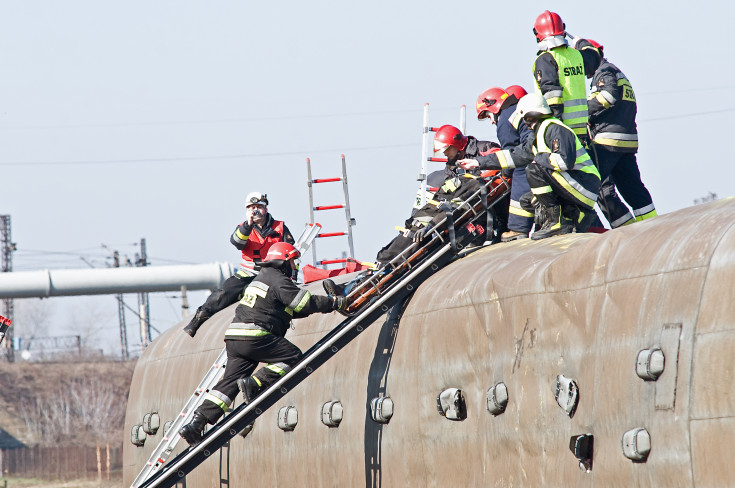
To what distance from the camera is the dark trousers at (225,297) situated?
49.4 feet

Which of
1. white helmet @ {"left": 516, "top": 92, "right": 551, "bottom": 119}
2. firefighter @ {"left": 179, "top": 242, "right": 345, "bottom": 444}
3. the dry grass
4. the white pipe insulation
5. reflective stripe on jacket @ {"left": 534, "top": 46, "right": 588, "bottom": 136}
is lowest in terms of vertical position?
the dry grass

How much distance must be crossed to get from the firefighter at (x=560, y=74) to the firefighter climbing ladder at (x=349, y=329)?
108 centimetres

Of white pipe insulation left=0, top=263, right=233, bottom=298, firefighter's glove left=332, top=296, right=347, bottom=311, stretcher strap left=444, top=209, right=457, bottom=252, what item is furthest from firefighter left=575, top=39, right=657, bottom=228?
white pipe insulation left=0, top=263, right=233, bottom=298

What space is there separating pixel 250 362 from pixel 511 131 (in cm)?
350

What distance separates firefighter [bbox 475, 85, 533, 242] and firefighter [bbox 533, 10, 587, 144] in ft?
1.30

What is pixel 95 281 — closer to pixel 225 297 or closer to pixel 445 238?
pixel 225 297

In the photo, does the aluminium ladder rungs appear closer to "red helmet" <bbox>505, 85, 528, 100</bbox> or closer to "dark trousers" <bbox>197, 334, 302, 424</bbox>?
"dark trousers" <bbox>197, 334, 302, 424</bbox>

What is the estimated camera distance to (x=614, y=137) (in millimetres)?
12227

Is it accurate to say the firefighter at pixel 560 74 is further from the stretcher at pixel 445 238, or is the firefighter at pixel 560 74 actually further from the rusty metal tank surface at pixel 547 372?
the rusty metal tank surface at pixel 547 372

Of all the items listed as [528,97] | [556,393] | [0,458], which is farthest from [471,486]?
[0,458]

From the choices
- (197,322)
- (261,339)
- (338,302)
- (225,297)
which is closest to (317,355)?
(338,302)

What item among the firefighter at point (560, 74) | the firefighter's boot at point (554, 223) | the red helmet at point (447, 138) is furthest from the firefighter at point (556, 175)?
the red helmet at point (447, 138)

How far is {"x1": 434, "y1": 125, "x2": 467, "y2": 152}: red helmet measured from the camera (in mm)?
12188

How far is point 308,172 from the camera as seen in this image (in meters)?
18.6
